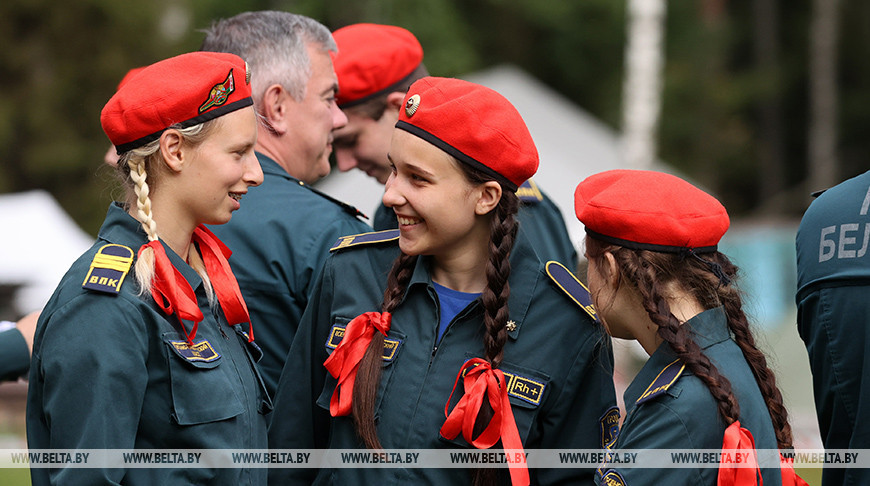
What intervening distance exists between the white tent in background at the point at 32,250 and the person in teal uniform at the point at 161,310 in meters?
7.77

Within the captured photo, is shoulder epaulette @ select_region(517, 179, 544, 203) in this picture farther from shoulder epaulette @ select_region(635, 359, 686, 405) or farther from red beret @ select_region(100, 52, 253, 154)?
red beret @ select_region(100, 52, 253, 154)

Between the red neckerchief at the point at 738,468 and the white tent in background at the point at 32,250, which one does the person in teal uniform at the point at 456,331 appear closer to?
the red neckerchief at the point at 738,468

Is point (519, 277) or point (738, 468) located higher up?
point (519, 277)

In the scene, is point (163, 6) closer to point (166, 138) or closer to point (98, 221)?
point (98, 221)

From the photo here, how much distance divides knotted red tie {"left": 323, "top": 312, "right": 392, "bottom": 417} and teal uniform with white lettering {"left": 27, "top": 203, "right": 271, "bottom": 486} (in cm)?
24

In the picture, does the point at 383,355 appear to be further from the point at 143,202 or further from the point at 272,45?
the point at 272,45

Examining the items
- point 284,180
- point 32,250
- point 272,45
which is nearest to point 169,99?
point 284,180

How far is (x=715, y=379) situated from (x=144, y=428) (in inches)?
56.7

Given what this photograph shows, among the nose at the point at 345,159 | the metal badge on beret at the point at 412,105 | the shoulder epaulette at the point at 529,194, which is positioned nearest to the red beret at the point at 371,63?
the nose at the point at 345,159

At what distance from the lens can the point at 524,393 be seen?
2643 millimetres

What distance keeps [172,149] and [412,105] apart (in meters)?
0.67

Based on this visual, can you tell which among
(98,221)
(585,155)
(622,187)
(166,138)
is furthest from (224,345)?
(98,221)

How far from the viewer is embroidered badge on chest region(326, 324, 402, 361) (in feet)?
8.93

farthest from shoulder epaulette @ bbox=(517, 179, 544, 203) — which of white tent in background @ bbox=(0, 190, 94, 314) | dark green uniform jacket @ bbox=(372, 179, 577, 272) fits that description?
white tent in background @ bbox=(0, 190, 94, 314)
